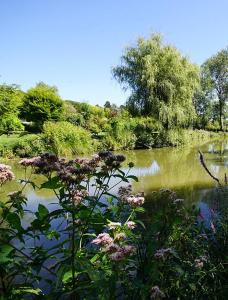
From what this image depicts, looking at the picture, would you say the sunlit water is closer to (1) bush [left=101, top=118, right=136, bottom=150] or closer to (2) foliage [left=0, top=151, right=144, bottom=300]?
(2) foliage [left=0, top=151, right=144, bottom=300]

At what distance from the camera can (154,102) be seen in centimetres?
2281

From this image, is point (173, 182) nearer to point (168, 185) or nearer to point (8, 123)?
point (168, 185)

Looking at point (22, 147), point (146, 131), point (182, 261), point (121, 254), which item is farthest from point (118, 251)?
point (146, 131)

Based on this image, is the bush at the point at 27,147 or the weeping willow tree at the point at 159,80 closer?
the bush at the point at 27,147

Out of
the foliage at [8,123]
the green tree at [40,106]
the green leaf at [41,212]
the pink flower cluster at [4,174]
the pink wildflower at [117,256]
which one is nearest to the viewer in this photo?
the pink wildflower at [117,256]

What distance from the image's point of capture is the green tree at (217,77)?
154ft

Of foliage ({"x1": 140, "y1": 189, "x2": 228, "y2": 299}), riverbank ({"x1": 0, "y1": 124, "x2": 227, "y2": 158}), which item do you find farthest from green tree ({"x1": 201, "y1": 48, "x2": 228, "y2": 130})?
foliage ({"x1": 140, "y1": 189, "x2": 228, "y2": 299})

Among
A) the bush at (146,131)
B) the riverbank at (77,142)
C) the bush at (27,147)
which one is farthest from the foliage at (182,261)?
the bush at (146,131)

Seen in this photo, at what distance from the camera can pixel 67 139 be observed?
62.6ft

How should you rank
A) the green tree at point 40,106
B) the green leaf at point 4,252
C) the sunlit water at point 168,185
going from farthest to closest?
the green tree at point 40,106 → the sunlit water at point 168,185 → the green leaf at point 4,252

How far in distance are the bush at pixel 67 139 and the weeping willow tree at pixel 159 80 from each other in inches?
199

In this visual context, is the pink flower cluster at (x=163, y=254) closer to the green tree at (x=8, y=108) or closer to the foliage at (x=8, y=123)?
the green tree at (x=8, y=108)

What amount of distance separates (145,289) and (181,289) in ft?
1.89

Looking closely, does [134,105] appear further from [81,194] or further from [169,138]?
[81,194]
